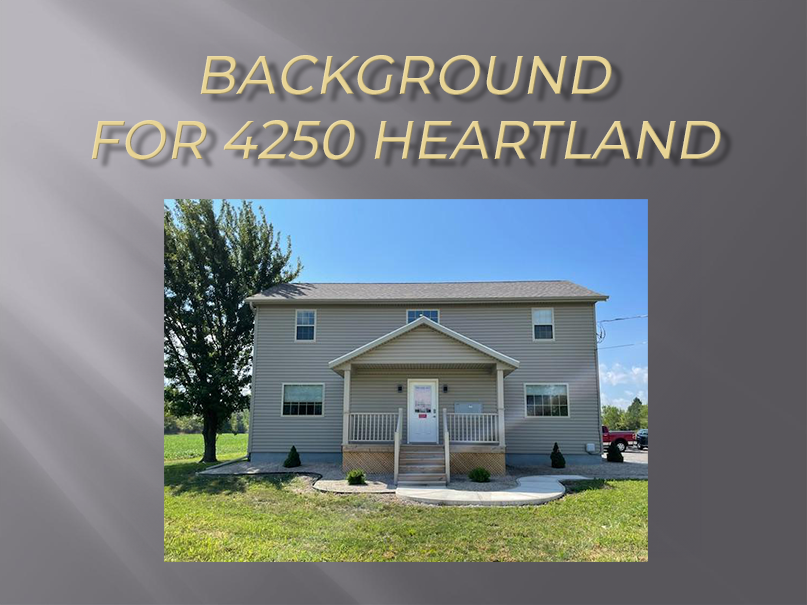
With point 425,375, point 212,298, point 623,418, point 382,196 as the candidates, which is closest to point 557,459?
point 623,418

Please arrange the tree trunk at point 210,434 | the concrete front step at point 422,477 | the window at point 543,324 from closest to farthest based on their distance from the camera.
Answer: the tree trunk at point 210,434, the concrete front step at point 422,477, the window at point 543,324

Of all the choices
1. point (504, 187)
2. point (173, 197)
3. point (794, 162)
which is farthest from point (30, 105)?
point (794, 162)

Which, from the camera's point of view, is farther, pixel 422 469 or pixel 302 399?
pixel 302 399

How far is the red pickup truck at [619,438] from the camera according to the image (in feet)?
31.0

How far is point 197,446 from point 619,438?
8.27 m

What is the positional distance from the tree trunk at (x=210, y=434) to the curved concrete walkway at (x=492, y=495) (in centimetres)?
300

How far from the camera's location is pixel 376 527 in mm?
5359

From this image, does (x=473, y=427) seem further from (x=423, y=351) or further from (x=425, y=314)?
(x=425, y=314)

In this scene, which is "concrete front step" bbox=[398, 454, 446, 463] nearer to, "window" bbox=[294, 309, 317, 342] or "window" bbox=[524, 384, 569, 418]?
"window" bbox=[524, 384, 569, 418]

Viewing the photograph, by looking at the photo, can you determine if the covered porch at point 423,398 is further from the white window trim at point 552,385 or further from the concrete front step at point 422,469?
the white window trim at point 552,385

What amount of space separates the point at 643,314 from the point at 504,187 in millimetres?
1846

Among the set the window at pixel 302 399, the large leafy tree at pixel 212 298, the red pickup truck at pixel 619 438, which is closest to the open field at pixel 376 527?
the large leafy tree at pixel 212 298

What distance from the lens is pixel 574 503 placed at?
6590mm

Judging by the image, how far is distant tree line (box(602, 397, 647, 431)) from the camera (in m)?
7.12
